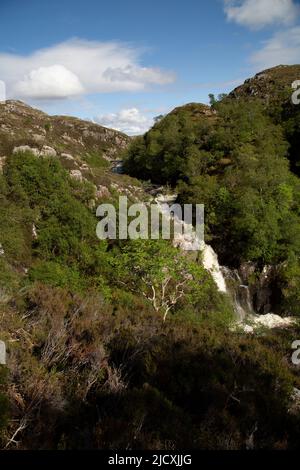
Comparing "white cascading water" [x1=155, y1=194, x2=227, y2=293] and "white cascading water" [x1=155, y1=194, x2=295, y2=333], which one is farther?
"white cascading water" [x1=155, y1=194, x2=227, y2=293]

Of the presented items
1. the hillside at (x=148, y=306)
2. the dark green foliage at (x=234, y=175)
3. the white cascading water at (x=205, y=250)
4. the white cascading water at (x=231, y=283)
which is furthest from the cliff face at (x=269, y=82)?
the white cascading water at (x=231, y=283)

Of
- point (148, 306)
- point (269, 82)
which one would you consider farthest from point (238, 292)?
point (269, 82)

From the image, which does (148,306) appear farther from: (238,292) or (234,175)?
(234,175)

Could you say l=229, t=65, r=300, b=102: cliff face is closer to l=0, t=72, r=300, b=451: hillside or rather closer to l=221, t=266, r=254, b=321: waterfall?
l=0, t=72, r=300, b=451: hillside

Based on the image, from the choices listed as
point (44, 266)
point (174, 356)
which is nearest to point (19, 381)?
point (174, 356)

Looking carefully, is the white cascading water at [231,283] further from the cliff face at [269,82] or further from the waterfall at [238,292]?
the cliff face at [269,82]

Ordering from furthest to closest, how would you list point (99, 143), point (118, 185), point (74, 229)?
1. point (99, 143)
2. point (118, 185)
3. point (74, 229)

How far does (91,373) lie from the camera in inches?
303

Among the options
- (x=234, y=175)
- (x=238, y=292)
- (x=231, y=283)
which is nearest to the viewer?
(x=238, y=292)

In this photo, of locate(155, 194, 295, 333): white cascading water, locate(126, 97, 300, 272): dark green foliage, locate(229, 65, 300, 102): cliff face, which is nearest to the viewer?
locate(155, 194, 295, 333): white cascading water

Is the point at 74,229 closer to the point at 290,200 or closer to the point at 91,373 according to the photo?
the point at 91,373

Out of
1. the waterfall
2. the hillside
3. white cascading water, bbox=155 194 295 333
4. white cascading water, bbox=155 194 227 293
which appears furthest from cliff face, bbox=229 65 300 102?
the waterfall

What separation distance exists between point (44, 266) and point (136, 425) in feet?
47.9
